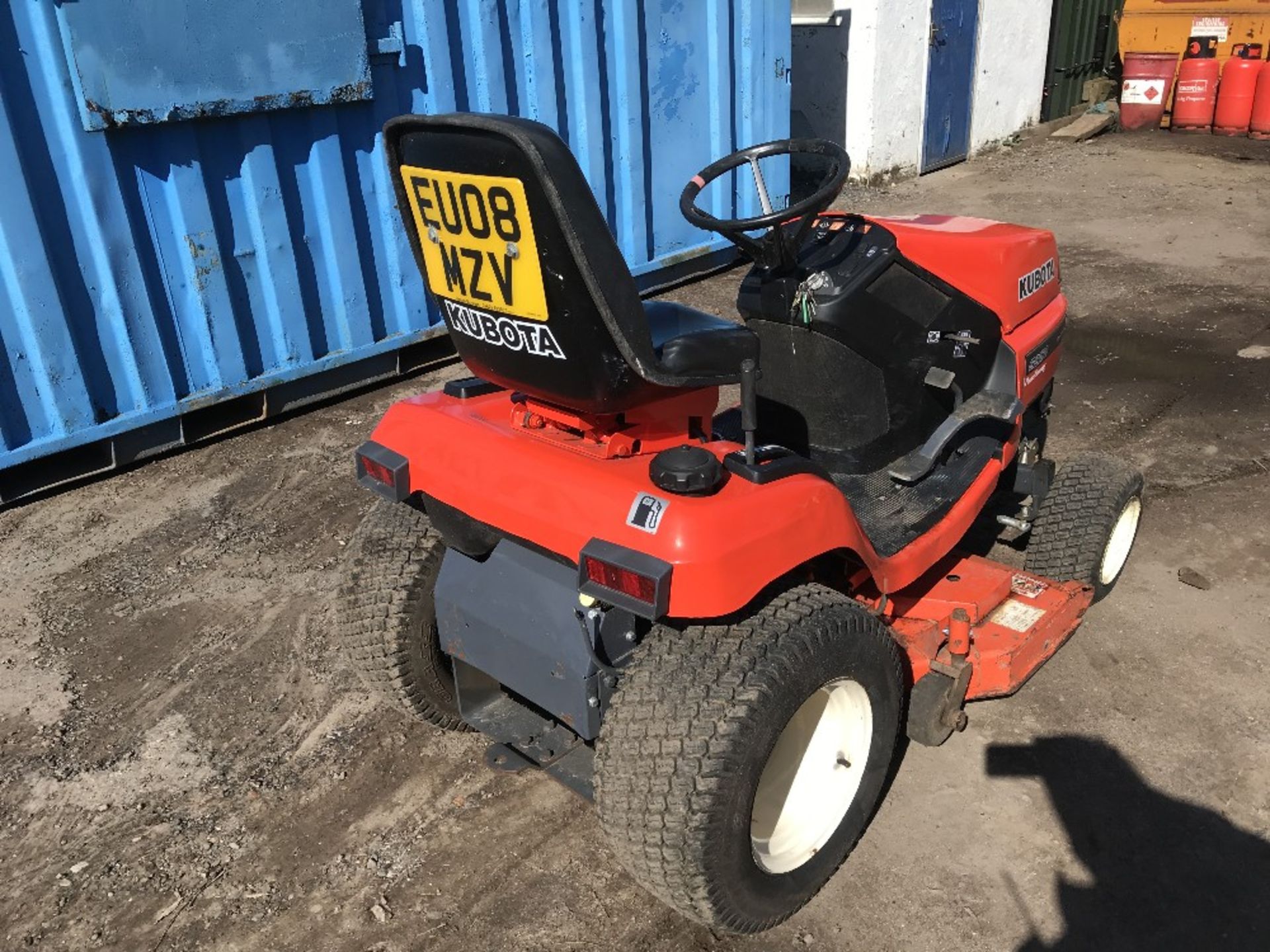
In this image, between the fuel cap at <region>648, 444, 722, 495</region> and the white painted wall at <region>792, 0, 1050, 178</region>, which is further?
the white painted wall at <region>792, 0, 1050, 178</region>

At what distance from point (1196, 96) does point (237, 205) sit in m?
11.6

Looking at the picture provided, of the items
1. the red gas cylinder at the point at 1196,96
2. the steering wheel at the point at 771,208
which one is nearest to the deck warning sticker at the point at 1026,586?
the steering wheel at the point at 771,208

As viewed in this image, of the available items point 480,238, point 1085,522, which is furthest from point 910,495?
point 480,238

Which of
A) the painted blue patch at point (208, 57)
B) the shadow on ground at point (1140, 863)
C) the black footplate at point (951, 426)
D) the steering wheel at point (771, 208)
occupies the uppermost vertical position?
the painted blue patch at point (208, 57)

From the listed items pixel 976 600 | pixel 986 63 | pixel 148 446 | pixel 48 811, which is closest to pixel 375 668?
pixel 48 811

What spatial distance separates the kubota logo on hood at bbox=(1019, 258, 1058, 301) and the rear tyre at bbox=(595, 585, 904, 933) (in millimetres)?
1530

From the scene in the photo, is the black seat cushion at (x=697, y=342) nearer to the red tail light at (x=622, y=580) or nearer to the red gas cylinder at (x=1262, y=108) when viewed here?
the red tail light at (x=622, y=580)

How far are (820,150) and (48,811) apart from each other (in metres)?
2.87

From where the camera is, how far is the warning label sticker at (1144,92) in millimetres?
12500

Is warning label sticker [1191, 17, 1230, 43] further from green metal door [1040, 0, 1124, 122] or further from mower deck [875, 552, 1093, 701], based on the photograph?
mower deck [875, 552, 1093, 701]

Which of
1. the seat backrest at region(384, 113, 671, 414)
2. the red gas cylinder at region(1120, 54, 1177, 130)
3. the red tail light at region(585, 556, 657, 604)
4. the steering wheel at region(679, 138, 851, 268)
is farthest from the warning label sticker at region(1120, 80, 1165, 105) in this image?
the red tail light at region(585, 556, 657, 604)

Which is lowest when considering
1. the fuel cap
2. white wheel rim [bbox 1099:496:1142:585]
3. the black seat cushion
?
white wheel rim [bbox 1099:496:1142:585]

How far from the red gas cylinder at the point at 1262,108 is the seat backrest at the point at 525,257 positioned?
1263 centimetres

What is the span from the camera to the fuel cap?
6.95ft
